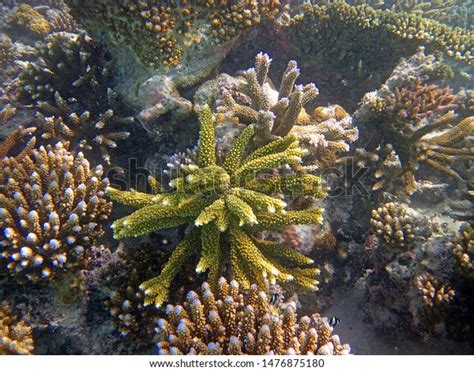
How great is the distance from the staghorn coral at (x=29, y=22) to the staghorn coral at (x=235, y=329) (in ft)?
26.2

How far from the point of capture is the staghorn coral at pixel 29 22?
25.7 feet

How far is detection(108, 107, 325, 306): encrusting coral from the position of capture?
329cm

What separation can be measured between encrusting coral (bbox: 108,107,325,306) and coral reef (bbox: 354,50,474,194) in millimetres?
1785

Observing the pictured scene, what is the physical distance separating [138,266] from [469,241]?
3.86 metres

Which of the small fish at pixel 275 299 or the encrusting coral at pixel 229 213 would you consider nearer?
Result: the encrusting coral at pixel 229 213

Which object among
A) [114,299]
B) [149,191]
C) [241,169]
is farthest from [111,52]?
[114,299]

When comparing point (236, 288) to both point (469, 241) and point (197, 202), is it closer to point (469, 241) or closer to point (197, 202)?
point (197, 202)

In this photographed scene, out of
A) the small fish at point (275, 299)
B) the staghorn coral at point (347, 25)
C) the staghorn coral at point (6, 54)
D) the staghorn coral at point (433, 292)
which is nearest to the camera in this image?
the small fish at point (275, 299)

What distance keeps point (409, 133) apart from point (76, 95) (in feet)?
17.2

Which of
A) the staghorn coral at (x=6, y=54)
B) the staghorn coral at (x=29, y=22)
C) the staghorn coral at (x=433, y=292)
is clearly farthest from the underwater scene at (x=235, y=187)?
the staghorn coral at (x=29, y=22)

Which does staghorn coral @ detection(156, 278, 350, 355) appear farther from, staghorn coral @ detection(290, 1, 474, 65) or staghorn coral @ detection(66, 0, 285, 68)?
staghorn coral @ detection(290, 1, 474, 65)

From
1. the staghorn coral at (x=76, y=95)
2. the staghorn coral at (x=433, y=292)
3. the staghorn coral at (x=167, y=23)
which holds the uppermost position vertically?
the staghorn coral at (x=167, y=23)

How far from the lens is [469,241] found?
3.73 metres

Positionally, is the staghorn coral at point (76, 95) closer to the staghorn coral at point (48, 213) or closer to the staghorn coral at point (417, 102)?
the staghorn coral at point (48, 213)
